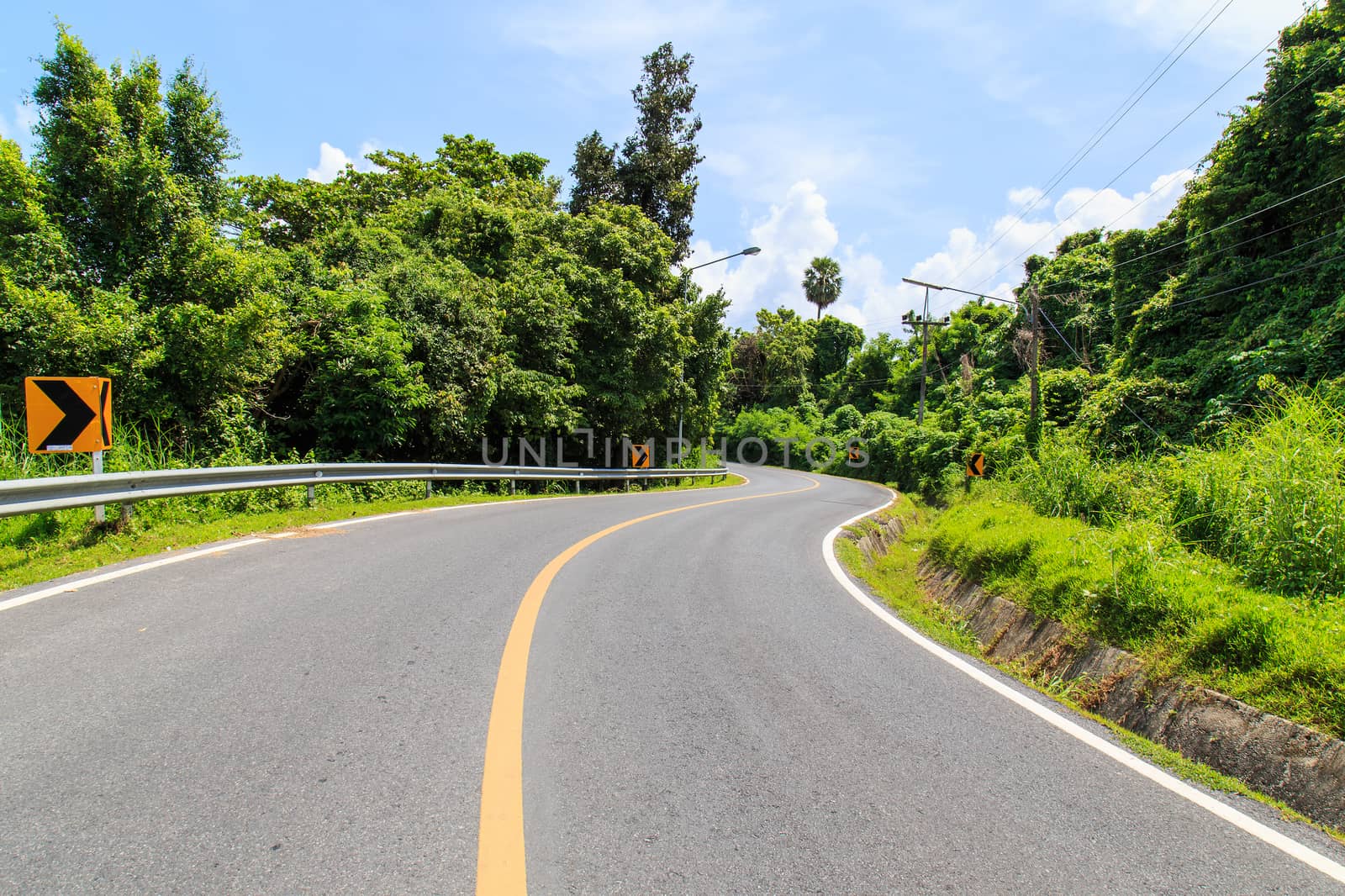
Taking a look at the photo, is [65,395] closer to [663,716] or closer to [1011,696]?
[663,716]

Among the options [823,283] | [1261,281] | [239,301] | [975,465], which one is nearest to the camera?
[239,301]

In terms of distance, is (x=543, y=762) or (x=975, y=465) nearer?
(x=543, y=762)

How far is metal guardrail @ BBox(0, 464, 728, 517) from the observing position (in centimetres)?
596

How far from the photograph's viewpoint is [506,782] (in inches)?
110

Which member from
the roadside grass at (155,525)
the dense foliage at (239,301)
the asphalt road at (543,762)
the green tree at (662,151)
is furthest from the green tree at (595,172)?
the asphalt road at (543,762)

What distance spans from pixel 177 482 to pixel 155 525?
585 mm

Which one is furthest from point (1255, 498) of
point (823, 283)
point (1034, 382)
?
point (823, 283)

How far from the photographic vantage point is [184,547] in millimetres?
6949

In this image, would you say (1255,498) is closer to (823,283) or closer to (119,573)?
(119,573)

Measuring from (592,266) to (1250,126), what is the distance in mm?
20872

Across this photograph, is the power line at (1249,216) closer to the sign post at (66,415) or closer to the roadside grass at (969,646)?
the roadside grass at (969,646)

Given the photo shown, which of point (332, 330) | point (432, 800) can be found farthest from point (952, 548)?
point (332, 330)

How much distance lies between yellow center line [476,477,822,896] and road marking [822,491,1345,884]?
303cm

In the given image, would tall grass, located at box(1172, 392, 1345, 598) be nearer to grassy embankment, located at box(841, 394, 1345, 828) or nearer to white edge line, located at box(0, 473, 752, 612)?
grassy embankment, located at box(841, 394, 1345, 828)
